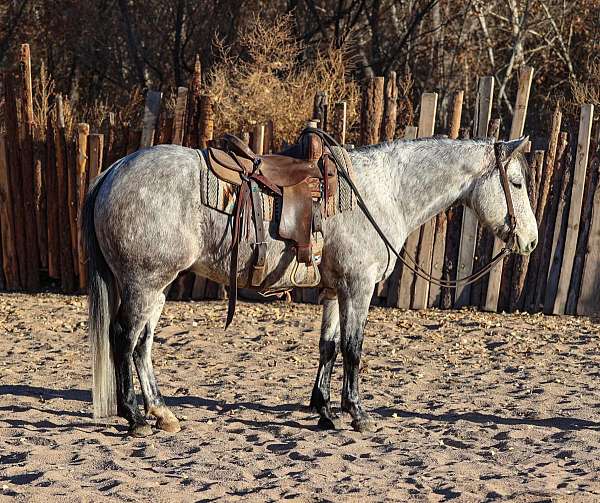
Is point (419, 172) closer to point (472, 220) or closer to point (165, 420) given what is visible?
point (165, 420)

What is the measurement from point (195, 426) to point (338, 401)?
118 cm

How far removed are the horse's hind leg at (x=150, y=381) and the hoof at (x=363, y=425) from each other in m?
1.07

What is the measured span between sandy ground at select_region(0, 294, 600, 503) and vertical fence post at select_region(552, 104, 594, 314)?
1.12 ft

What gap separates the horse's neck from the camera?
6473 mm

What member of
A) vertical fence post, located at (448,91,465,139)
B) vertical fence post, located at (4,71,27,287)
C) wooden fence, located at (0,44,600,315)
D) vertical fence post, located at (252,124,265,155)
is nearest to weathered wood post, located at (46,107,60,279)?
wooden fence, located at (0,44,600,315)

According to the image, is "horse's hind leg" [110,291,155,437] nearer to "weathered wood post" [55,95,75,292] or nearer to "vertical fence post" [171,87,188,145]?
"vertical fence post" [171,87,188,145]

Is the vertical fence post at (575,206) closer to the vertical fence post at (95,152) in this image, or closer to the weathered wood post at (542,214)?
the weathered wood post at (542,214)

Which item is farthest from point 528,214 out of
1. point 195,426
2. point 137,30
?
point 137,30

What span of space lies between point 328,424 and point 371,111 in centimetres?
469

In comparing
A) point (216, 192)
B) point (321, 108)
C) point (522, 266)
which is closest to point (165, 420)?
point (216, 192)

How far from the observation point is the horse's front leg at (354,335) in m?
6.29

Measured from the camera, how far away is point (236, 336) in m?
9.19

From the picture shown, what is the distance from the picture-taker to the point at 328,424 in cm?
640

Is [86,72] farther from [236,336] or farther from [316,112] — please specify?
[236,336]
